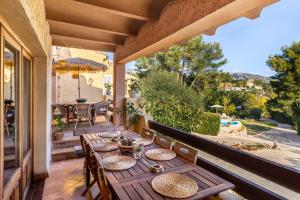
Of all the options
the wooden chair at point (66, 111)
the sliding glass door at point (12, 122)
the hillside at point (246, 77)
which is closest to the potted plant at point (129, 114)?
the wooden chair at point (66, 111)

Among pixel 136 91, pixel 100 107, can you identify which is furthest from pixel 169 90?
pixel 100 107

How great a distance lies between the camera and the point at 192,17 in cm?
200

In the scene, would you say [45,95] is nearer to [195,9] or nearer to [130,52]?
[130,52]

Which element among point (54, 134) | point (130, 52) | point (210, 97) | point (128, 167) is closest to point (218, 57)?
point (210, 97)

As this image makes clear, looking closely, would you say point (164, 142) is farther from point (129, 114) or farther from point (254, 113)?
point (254, 113)

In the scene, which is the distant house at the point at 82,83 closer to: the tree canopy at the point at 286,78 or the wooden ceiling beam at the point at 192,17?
the wooden ceiling beam at the point at 192,17

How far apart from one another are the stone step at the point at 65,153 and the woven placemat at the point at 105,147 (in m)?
1.85

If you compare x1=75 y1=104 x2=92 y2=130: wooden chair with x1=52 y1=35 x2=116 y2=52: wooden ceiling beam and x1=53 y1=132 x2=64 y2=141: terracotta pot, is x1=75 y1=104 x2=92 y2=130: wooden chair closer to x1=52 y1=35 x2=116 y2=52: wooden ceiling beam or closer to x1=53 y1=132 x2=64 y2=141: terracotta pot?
x1=53 y1=132 x2=64 y2=141: terracotta pot

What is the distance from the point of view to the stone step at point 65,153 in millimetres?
3984

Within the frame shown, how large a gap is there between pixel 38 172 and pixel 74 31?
270 centimetres

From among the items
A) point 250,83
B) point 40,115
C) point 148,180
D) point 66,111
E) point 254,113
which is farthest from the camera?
point 250,83

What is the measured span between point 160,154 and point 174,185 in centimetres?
74

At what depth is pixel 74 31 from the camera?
12.2ft

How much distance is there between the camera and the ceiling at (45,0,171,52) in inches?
97.1
